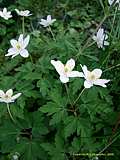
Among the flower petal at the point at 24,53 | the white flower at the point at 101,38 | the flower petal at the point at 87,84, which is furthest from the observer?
the white flower at the point at 101,38

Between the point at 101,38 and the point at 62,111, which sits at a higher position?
the point at 101,38

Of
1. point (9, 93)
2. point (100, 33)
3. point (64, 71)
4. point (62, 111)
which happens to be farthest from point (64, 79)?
point (100, 33)

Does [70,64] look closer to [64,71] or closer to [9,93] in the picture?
[64,71]

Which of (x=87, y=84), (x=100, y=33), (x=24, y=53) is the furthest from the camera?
(x=100, y=33)

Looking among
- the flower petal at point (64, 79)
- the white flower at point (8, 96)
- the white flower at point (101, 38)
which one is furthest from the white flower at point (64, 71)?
the white flower at point (101, 38)

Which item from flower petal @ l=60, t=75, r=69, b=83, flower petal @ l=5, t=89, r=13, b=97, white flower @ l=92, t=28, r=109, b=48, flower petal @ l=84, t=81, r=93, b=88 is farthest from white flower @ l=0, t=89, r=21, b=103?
white flower @ l=92, t=28, r=109, b=48

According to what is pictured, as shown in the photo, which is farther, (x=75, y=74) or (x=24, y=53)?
(x=24, y=53)

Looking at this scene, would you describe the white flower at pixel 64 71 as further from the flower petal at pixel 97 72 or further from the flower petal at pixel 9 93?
the flower petal at pixel 9 93

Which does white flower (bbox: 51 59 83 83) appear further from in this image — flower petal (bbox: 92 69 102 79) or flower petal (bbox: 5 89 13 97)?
flower petal (bbox: 5 89 13 97)

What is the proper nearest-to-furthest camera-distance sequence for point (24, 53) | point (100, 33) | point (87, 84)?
1. point (87, 84)
2. point (24, 53)
3. point (100, 33)

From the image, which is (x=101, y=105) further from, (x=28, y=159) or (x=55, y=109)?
A: (x=28, y=159)

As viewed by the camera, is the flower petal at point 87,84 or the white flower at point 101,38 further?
the white flower at point 101,38

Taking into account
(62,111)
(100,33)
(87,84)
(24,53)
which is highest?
(100,33)
